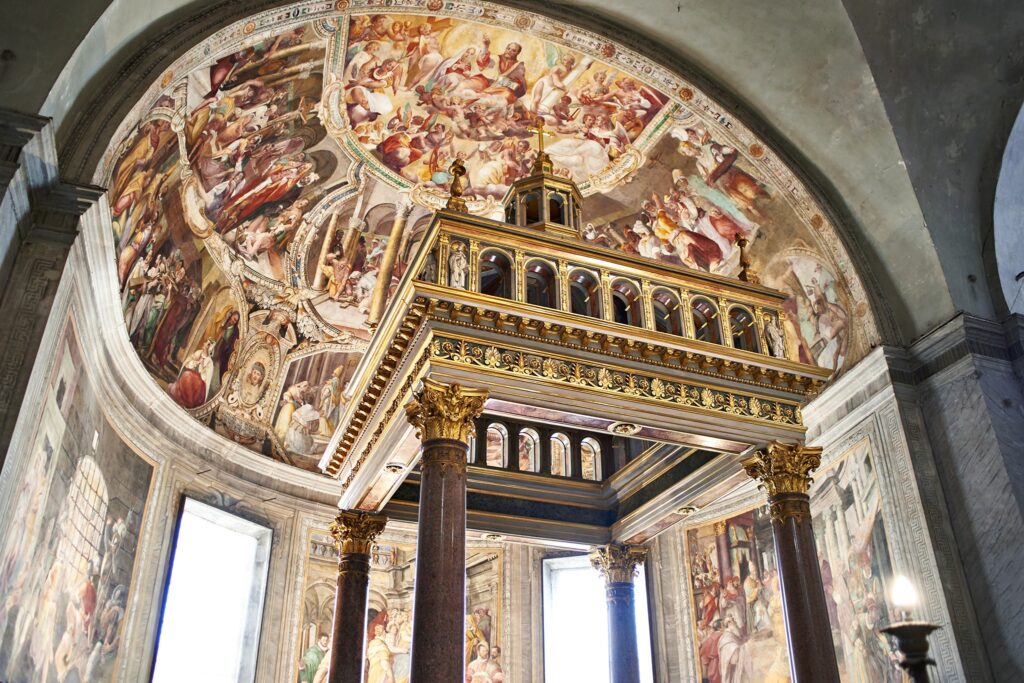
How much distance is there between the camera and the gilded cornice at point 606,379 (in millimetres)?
9742

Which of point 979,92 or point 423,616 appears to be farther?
point 979,92

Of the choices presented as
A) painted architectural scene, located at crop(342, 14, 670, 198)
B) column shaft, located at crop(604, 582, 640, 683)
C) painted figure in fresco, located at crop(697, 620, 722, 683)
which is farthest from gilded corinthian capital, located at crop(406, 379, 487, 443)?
painted figure in fresco, located at crop(697, 620, 722, 683)

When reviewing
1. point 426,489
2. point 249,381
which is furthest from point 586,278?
point 249,381

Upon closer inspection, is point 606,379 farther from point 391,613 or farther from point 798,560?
point 391,613

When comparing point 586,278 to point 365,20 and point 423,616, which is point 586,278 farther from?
point 365,20

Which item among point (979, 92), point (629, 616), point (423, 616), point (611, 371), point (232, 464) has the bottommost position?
point (423, 616)

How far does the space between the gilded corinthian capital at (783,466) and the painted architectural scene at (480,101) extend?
7342 millimetres

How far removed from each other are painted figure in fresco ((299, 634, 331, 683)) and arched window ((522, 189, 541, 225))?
28.8ft

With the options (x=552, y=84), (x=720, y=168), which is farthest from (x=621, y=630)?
(x=552, y=84)

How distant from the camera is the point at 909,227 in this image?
13.8 meters

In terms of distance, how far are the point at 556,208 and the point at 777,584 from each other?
772cm

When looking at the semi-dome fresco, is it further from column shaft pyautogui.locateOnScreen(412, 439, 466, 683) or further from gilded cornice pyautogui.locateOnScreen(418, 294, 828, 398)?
column shaft pyautogui.locateOnScreen(412, 439, 466, 683)

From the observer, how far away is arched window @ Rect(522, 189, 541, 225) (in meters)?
12.9

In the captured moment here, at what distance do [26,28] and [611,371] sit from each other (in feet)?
24.8
